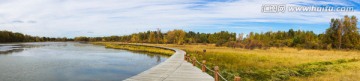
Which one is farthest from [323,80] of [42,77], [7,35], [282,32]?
[7,35]

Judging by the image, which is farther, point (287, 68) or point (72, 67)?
point (72, 67)

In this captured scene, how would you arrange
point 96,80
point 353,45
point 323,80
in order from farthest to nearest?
point 353,45
point 96,80
point 323,80

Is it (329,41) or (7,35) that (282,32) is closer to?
(329,41)

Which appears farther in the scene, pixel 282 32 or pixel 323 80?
pixel 282 32

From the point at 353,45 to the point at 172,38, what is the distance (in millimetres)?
65753

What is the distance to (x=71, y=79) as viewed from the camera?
2061cm

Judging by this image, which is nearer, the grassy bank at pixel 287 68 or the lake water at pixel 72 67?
the grassy bank at pixel 287 68

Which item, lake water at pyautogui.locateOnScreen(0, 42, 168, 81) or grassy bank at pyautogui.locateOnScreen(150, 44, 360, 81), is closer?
grassy bank at pyautogui.locateOnScreen(150, 44, 360, 81)

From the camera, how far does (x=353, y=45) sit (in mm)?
67688

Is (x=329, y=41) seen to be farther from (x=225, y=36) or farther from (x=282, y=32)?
(x=225, y=36)

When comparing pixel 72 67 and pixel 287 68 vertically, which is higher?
pixel 287 68

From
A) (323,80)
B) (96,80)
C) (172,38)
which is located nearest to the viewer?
(323,80)

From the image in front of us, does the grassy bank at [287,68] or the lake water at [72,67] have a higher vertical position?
the grassy bank at [287,68]

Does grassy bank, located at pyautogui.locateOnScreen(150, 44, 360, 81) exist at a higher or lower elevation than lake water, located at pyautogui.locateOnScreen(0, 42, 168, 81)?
higher
